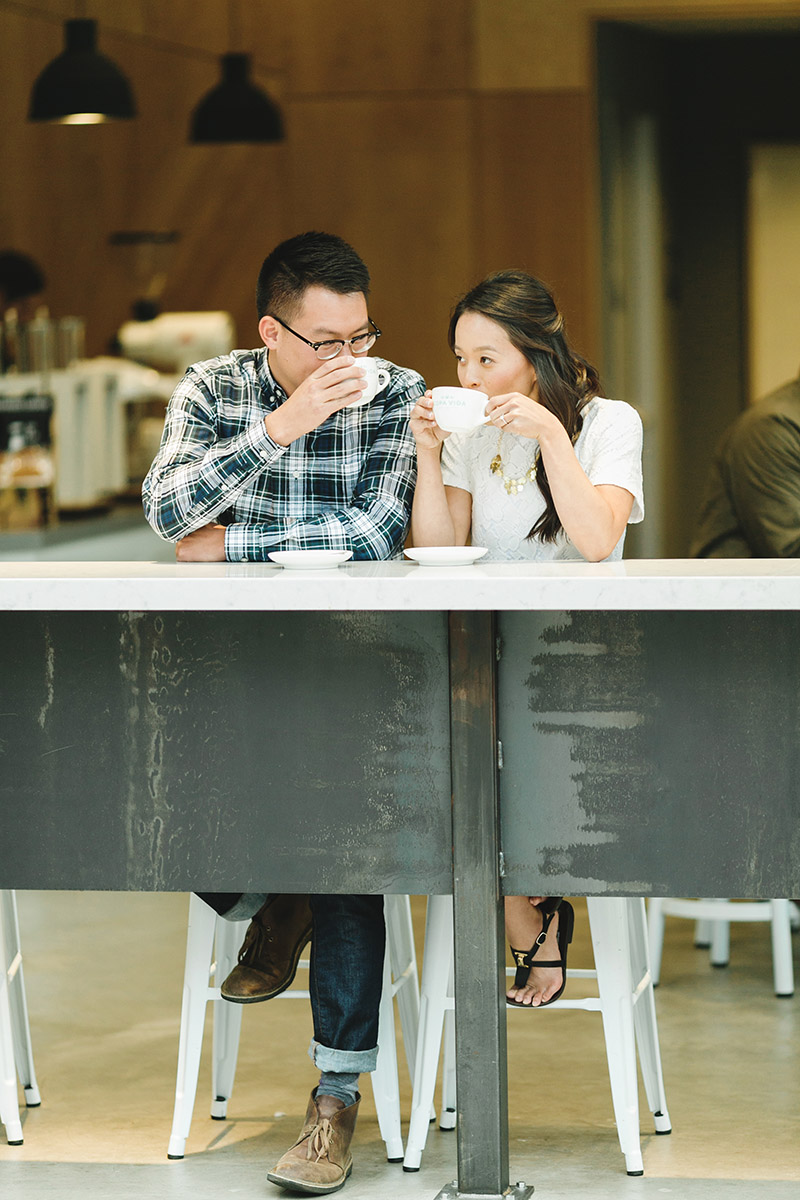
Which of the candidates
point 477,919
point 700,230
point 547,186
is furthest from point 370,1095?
point 700,230

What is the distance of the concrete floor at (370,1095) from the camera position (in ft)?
8.34

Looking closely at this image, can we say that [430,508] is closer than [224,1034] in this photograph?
Yes

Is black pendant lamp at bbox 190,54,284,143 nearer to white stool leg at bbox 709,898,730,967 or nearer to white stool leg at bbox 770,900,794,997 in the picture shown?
white stool leg at bbox 709,898,730,967

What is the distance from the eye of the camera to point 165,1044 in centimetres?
323

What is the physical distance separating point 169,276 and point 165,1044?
4102 mm

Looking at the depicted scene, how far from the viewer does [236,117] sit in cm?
577

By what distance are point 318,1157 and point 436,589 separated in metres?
0.92

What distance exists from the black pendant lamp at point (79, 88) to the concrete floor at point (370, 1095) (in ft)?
7.75

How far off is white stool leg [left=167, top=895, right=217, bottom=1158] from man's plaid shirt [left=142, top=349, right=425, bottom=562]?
0.59 metres

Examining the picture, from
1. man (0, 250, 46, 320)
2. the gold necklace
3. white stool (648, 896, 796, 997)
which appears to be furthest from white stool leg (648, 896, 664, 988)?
man (0, 250, 46, 320)

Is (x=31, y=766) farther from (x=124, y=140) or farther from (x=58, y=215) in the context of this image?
→ (x=124, y=140)

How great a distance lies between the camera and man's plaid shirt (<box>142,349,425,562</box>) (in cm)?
269

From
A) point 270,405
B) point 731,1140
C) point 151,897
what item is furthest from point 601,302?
point 731,1140

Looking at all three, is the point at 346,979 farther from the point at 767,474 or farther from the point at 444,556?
the point at 767,474
